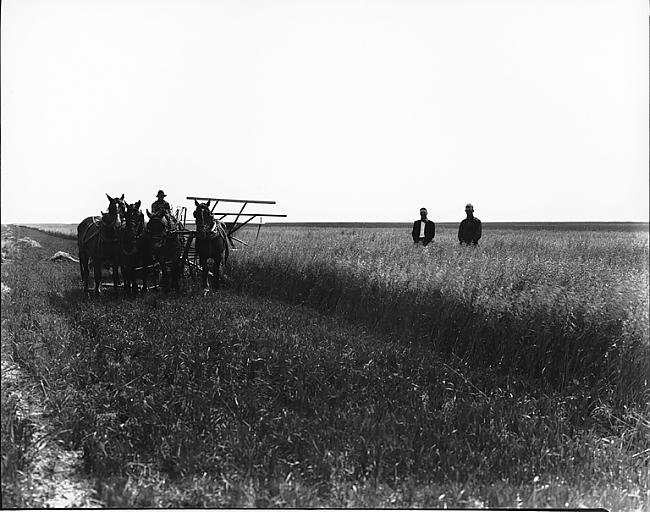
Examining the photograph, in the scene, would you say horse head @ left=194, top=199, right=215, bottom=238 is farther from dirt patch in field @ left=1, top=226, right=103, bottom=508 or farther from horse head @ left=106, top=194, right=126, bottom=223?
dirt patch in field @ left=1, top=226, right=103, bottom=508

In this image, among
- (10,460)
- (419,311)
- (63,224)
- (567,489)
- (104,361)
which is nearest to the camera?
(10,460)

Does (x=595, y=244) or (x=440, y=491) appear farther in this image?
(x=595, y=244)

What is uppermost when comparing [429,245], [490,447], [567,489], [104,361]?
[429,245]

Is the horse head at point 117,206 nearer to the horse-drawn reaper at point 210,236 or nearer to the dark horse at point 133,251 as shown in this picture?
the dark horse at point 133,251

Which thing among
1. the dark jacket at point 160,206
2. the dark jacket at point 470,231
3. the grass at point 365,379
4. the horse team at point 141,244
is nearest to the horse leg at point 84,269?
the horse team at point 141,244

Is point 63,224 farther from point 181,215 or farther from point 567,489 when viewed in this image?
point 567,489

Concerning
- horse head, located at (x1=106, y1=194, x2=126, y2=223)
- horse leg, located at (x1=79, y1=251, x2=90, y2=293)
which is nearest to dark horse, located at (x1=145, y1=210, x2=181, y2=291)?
horse head, located at (x1=106, y1=194, x2=126, y2=223)

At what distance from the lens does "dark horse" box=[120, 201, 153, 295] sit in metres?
5.65

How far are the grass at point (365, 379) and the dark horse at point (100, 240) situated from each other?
0.25 metres

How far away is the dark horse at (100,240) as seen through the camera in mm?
5291

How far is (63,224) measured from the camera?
5168 millimetres

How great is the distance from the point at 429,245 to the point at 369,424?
189 cm

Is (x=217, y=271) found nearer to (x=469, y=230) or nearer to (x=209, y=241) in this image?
(x=209, y=241)

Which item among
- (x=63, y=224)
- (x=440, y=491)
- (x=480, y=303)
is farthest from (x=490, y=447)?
(x=63, y=224)
